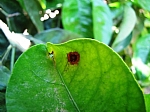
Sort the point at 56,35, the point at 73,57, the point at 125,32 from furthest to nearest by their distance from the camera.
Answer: the point at 125,32 → the point at 56,35 → the point at 73,57

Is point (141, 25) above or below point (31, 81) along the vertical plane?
below

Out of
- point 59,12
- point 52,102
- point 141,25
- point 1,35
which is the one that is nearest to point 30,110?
point 52,102

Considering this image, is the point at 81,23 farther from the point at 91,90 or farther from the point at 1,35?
the point at 91,90

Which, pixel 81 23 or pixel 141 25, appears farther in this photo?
pixel 141 25

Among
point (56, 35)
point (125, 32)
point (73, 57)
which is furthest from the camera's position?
point (125, 32)

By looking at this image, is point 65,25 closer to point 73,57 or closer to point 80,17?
point 80,17

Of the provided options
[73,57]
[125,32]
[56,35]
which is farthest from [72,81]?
[125,32]

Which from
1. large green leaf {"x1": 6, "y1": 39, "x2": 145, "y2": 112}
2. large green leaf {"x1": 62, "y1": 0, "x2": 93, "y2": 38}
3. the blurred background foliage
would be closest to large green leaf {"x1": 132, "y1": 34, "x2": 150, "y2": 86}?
the blurred background foliage

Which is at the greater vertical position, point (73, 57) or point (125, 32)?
point (73, 57)
